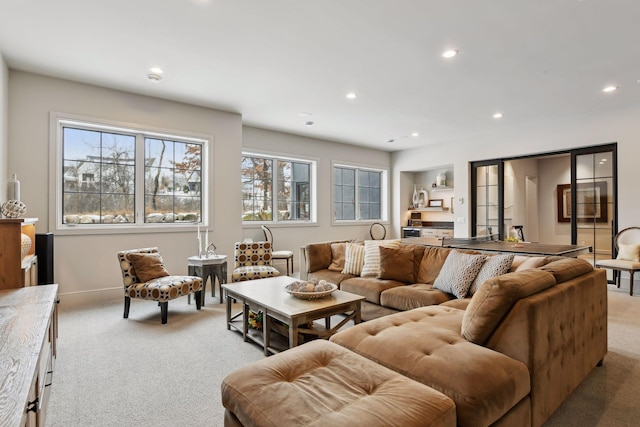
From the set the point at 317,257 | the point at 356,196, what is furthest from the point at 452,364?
the point at 356,196

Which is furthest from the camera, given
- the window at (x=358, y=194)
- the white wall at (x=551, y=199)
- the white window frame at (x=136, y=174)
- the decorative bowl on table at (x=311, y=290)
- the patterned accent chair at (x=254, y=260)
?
the white wall at (x=551, y=199)

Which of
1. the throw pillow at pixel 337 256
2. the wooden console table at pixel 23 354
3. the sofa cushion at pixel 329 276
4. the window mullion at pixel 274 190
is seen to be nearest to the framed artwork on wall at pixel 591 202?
the throw pillow at pixel 337 256

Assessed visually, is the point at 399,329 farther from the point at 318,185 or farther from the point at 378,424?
the point at 318,185

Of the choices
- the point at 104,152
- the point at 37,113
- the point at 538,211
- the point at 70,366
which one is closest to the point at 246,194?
the point at 104,152

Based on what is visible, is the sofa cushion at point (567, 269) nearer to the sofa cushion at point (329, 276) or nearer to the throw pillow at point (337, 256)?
the sofa cushion at point (329, 276)

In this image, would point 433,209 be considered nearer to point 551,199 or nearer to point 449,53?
point 551,199

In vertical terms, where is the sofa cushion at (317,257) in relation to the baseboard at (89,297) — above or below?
above

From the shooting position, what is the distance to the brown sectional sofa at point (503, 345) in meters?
1.44

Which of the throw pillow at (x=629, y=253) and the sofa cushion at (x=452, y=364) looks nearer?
the sofa cushion at (x=452, y=364)

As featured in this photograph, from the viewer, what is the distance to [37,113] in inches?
154

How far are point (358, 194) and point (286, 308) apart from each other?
5.68 meters

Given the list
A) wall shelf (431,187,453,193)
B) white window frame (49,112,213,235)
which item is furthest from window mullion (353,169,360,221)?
white window frame (49,112,213,235)

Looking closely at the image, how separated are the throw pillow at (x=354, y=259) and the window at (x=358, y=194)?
3395 millimetres

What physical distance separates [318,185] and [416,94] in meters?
3.04
